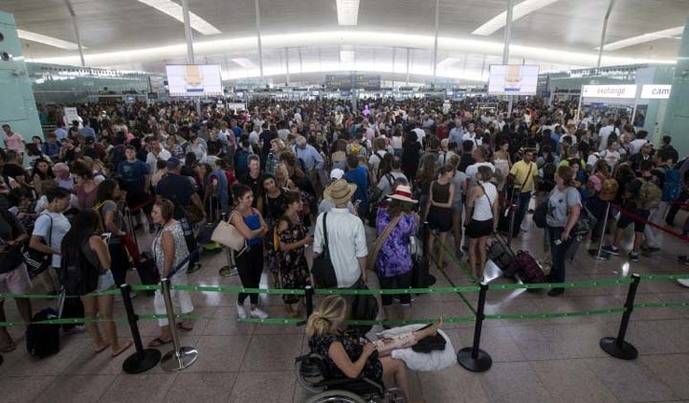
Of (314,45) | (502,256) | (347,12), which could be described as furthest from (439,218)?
(314,45)

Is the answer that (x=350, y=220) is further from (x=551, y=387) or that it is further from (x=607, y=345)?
(x=607, y=345)

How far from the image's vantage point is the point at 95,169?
6.13 metres

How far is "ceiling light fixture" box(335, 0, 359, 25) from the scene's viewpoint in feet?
77.6

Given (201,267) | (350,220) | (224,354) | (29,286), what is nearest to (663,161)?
(350,220)

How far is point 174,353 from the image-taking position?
147 inches

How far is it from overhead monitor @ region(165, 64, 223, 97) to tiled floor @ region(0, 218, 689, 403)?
A: 9315 millimetres

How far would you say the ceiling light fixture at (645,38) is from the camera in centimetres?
2558

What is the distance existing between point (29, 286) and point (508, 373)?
488 cm

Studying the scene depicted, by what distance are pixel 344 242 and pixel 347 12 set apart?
89.1 ft

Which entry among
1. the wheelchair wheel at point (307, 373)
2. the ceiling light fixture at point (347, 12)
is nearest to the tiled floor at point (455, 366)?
the wheelchair wheel at point (307, 373)

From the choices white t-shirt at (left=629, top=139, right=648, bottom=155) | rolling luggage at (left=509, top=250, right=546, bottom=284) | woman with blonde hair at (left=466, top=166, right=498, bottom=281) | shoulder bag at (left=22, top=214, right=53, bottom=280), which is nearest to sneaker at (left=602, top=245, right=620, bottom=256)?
rolling luggage at (left=509, top=250, right=546, bottom=284)

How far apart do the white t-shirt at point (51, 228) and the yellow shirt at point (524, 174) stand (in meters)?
6.26

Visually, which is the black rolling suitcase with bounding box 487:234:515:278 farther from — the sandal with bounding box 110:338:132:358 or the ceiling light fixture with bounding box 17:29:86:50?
the ceiling light fixture with bounding box 17:29:86:50

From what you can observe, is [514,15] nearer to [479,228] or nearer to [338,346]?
[479,228]
